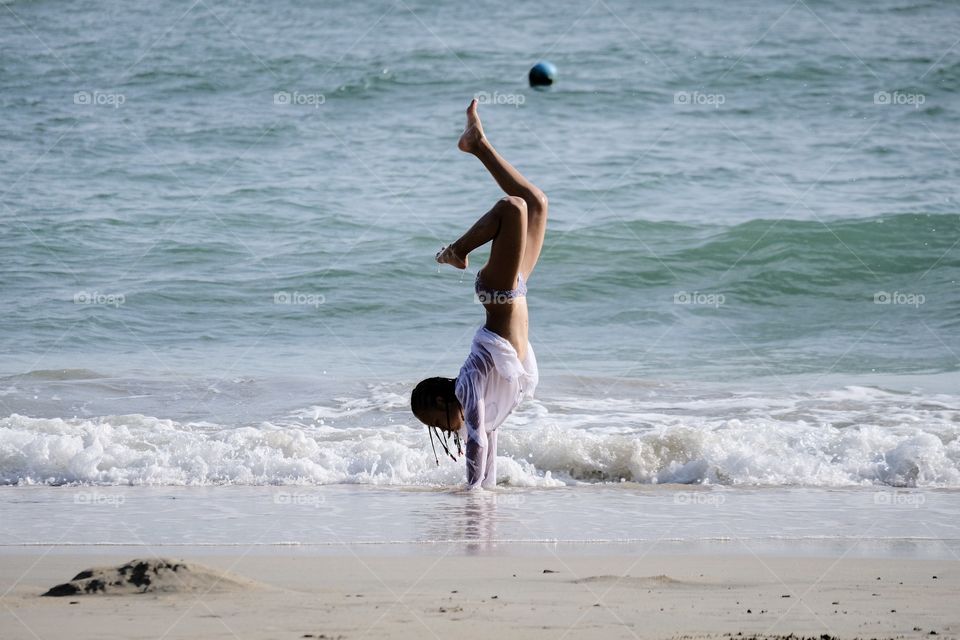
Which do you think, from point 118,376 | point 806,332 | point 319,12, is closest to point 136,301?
point 118,376

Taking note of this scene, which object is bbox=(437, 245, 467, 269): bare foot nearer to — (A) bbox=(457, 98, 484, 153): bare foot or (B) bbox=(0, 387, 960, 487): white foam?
(A) bbox=(457, 98, 484, 153): bare foot

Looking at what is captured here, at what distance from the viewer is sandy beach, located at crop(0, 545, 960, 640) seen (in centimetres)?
379

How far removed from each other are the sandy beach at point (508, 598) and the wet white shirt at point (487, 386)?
3.17 ft

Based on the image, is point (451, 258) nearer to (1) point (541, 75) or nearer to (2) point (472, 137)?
(2) point (472, 137)

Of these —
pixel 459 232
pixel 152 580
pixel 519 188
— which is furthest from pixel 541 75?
pixel 459 232

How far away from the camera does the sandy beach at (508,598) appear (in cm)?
379

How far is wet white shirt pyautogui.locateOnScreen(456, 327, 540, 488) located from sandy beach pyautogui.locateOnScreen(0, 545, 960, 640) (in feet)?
3.17

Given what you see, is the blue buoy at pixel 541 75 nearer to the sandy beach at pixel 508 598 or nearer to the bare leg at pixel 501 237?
the bare leg at pixel 501 237

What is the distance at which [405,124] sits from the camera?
1789 cm

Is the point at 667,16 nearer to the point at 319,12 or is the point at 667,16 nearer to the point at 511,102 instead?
the point at 511,102

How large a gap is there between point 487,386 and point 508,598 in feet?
6.32

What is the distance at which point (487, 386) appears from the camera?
607 centimetres

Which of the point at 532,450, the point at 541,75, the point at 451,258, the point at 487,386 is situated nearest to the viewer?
the point at 451,258

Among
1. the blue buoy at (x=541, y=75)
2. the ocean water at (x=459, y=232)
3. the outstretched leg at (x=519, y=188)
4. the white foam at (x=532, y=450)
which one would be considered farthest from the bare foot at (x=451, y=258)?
the blue buoy at (x=541, y=75)
